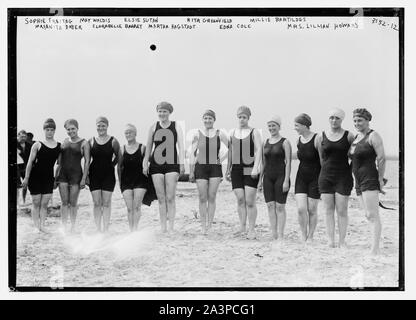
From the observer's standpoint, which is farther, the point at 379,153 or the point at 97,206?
the point at 97,206

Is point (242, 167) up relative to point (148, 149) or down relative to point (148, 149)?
down

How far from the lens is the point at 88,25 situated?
593 cm

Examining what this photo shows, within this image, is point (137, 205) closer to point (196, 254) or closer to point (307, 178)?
point (196, 254)

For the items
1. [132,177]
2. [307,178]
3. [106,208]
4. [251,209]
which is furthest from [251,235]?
[106,208]

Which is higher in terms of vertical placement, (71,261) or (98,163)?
(98,163)

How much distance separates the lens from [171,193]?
19.7 feet

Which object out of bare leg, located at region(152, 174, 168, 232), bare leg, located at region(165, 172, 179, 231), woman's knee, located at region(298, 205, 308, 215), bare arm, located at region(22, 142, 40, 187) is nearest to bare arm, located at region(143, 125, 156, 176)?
bare leg, located at region(152, 174, 168, 232)

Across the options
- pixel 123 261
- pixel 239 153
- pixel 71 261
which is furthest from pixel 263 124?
pixel 71 261

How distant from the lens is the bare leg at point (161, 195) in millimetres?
6000

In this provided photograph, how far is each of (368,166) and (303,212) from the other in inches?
27.9

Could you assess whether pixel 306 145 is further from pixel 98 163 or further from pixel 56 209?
pixel 56 209

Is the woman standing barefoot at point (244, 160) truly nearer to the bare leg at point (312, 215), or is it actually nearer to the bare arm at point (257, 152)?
the bare arm at point (257, 152)

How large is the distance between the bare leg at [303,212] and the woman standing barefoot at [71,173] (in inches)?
76.9
